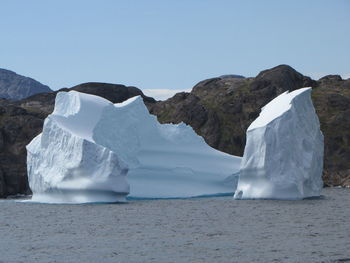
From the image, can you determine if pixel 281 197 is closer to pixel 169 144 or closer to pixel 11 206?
pixel 169 144

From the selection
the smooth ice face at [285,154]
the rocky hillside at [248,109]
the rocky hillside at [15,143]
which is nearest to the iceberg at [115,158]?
the smooth ice face at [285,154]

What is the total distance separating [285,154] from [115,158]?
913 cm

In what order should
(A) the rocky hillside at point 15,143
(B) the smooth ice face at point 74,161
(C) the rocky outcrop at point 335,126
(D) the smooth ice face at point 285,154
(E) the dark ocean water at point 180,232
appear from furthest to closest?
(C) the rocky outcrop at point 335,126
(A) the rocky hillside at point 15,143
(D) the smooth ice face at point 285,154
(B) the smooth ice face at point 74,161
(E) the dark ocean water at point 180,232

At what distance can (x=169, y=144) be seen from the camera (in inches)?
1836

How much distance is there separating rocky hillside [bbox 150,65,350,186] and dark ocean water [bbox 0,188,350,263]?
1386 inches

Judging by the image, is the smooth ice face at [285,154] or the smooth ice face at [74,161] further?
the smooth ice face at [285,154]

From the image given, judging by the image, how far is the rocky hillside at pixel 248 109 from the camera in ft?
257

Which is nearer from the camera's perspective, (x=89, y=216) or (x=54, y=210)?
(x=89, y=216)

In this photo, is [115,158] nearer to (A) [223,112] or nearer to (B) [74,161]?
(B) [74,161]

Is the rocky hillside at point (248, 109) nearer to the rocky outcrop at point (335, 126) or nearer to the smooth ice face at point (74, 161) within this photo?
the rocky outcrop at point (335, 126)

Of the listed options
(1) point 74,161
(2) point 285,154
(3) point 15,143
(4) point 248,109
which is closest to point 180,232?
(1) point 74,161

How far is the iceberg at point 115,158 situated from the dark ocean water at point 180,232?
3.80 feet

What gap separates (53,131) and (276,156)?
39.3ft

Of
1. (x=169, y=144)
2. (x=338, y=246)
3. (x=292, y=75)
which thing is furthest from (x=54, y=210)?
(x=292, y=75)
